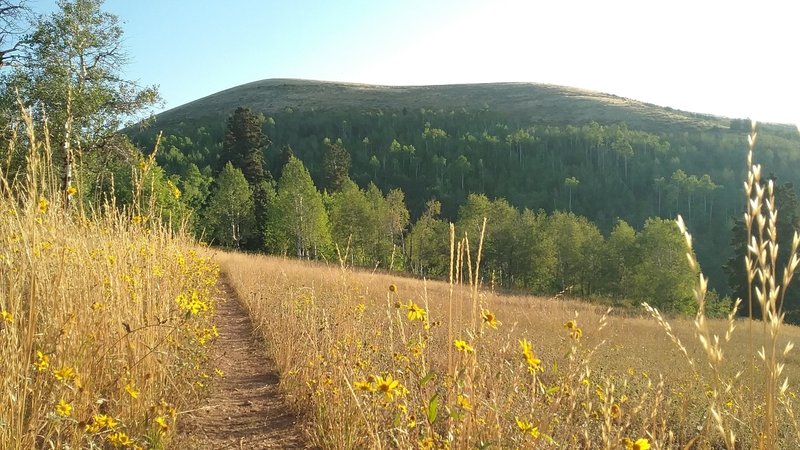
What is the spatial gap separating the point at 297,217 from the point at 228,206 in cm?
500

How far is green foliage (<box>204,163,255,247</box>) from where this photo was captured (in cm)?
3328

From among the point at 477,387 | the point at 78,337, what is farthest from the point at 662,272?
the point at 78,337

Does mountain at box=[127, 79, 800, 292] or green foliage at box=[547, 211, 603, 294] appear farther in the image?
mountain at box=[127, 79, 800, 292]

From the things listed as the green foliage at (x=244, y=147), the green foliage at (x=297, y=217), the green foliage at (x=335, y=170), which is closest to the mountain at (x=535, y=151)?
the green foliage at (x=335, y=170)

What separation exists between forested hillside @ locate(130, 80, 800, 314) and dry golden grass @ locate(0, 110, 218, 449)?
29.5 metres

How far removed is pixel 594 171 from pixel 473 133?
24562mm

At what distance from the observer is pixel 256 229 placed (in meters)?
36.6

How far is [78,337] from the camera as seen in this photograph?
2.58 metres

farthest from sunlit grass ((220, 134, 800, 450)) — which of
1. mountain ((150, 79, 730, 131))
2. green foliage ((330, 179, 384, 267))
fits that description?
mountain ((150, 79, 730, 131))

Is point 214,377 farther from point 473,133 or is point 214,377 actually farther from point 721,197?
point 473,133

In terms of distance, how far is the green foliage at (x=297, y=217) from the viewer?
31.7 metres

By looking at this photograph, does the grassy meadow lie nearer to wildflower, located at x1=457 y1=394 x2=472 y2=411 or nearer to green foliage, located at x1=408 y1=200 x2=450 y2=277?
wildflower, located at x1=457 y1=394 x2=472 y2=411

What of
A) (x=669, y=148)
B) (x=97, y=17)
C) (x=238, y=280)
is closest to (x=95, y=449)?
(x=238, y=280)

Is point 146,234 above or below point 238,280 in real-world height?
above
